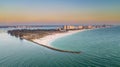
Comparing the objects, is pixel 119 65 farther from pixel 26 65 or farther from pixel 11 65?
pixel 11 65

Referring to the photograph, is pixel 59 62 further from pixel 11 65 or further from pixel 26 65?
pixel 11 65

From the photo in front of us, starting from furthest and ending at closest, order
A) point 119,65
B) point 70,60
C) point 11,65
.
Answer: point 70,60, point 11,65, point 119,65

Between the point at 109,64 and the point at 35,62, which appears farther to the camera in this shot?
the point at 35,62

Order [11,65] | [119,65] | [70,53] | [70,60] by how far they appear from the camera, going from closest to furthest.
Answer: [119,65] → [11,65] → [70,60] → [70,53]

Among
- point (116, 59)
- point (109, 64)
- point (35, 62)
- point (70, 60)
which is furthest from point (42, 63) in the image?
point (116, 59)

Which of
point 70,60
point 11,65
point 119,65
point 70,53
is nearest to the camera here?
point 119,65

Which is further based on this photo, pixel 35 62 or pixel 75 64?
pixel 35 62

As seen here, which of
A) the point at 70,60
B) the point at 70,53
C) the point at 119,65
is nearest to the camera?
the point at 119,65

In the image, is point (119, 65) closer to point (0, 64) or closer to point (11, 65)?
point (11, 65)

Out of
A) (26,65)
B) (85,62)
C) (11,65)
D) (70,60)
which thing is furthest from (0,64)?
(85,62)
